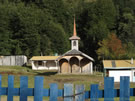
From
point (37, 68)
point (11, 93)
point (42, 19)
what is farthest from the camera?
point (42, 19)

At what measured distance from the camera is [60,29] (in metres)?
69.4

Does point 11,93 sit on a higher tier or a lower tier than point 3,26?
lower

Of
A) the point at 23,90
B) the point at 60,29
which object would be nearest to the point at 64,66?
the point at 60,29

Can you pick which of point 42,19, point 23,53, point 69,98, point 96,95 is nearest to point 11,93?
point 69,98

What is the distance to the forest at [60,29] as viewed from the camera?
62.3 m

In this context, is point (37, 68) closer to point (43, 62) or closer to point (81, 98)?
point (43, 62)

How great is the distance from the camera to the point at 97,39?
66938mm

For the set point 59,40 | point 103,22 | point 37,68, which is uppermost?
point 103,22

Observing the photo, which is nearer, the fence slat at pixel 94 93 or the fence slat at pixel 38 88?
the fence slat at pixel 94 93

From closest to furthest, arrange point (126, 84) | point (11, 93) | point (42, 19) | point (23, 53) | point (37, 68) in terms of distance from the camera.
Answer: point (126, 84), point (11, 93), point (37, 68), point (23, 53), point (42, 19)

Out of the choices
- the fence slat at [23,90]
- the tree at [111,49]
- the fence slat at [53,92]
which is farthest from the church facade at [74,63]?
the fence slat at [53,92]

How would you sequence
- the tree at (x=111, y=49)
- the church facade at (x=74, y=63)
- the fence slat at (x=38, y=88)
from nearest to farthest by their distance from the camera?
the fence slat at (x=38, y=88), the church facade at (x=74, y=63), the tree at (x=111, y=49)

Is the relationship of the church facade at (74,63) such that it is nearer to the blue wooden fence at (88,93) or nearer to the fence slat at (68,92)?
the blue wooden fence at (88,93)

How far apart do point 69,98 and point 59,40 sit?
64123mm
